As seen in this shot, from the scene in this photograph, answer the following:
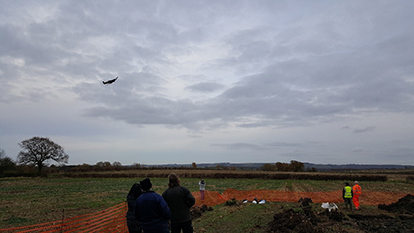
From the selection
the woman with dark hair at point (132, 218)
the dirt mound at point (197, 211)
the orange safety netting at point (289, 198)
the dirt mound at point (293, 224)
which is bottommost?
the orange safety netting at point (289, 198)

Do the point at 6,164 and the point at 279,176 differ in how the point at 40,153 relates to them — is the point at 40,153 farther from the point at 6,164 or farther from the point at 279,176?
the point at 279,176

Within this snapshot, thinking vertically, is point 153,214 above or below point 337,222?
above

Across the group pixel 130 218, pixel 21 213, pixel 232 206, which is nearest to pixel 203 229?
pixel 130 218

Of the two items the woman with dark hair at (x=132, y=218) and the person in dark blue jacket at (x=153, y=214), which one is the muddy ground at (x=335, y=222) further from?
the person in dark blue jacket at (x=153, y=214)

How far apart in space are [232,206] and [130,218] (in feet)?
36.3

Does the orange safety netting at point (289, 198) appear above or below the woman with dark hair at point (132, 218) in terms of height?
below

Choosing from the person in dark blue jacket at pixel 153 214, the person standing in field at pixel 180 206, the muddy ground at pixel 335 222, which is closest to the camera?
the person in dark blue jacket at pixel 153 214

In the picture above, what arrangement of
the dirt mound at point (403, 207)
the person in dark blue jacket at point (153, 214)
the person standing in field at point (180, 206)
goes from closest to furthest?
the person in dark blue jacket at point (153, 214) → the person standing in field at point (180, 206) → the dirt mound at point (403, 207)


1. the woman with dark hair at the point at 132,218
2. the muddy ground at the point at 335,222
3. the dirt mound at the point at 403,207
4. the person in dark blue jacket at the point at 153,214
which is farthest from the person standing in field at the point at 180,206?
the dirt mound at the point at 403,207

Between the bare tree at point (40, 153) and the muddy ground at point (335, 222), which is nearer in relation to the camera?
the muddy ground at point (335, 222)

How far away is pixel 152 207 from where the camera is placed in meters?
5.08

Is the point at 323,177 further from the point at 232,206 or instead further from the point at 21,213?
the point at 21,213

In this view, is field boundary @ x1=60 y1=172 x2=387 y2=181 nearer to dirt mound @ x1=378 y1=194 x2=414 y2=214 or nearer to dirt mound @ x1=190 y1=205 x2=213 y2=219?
dirt mound @ x1=378 y1=194 x2=414 y2=214

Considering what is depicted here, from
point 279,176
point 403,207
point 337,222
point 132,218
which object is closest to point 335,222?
point 337,222
